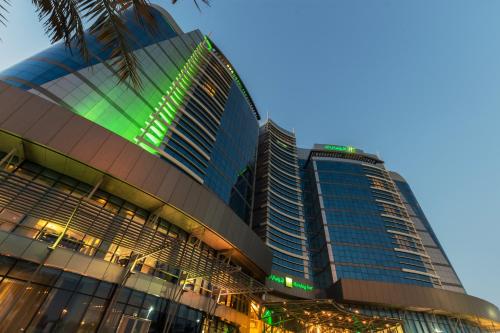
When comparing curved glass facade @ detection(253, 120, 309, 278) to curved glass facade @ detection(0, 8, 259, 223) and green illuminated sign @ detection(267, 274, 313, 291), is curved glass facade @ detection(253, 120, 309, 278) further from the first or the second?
curved glass facade @ detection(0, 8, 259, 223)

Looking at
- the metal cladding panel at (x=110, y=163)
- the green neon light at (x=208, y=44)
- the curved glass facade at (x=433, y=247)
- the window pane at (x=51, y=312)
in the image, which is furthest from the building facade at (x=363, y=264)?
the green neon light at (x=208, y=44)

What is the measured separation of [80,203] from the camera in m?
13.0

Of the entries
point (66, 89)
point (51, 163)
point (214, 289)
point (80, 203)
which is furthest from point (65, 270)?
point (66, 89)

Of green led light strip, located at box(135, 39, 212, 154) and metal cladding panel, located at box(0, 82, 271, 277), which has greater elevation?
green led light strip, located at box(135, 39, 212, 154)

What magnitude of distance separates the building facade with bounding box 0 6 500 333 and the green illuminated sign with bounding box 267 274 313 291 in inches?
10.9

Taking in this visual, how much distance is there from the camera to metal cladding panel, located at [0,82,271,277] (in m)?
15.4

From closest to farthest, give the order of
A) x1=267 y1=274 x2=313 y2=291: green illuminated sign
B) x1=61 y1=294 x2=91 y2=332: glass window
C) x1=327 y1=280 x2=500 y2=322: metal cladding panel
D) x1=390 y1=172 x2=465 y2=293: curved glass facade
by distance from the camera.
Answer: x1=61 y1=294 x2=91 y2=332: glass window, x1=327 y1=280 x2=500 y2=322: metal cladding panel, x1=267 y1=274 x2=313 y2=291: green illuminated sign, x1=390 y1=172 x2=465 y2=293: curved glass facade

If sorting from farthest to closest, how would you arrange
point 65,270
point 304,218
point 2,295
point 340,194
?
1. point 340,194
2. point 304,218
3. point 65,270
4. point 2,295

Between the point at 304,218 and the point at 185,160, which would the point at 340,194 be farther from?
the point at 185,160

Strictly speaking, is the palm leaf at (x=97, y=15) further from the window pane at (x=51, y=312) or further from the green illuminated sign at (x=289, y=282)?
the green illuminated sign at (x=289, y=282)

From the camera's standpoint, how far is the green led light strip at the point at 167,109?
2952 cm

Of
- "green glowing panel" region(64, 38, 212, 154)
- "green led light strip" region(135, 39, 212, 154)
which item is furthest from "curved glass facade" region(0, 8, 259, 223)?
"green led light strip" region(135, 39, 212, 154)

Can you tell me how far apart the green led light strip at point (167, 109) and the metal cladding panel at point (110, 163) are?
1046 cm

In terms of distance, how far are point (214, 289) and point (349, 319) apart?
15.4 meters
